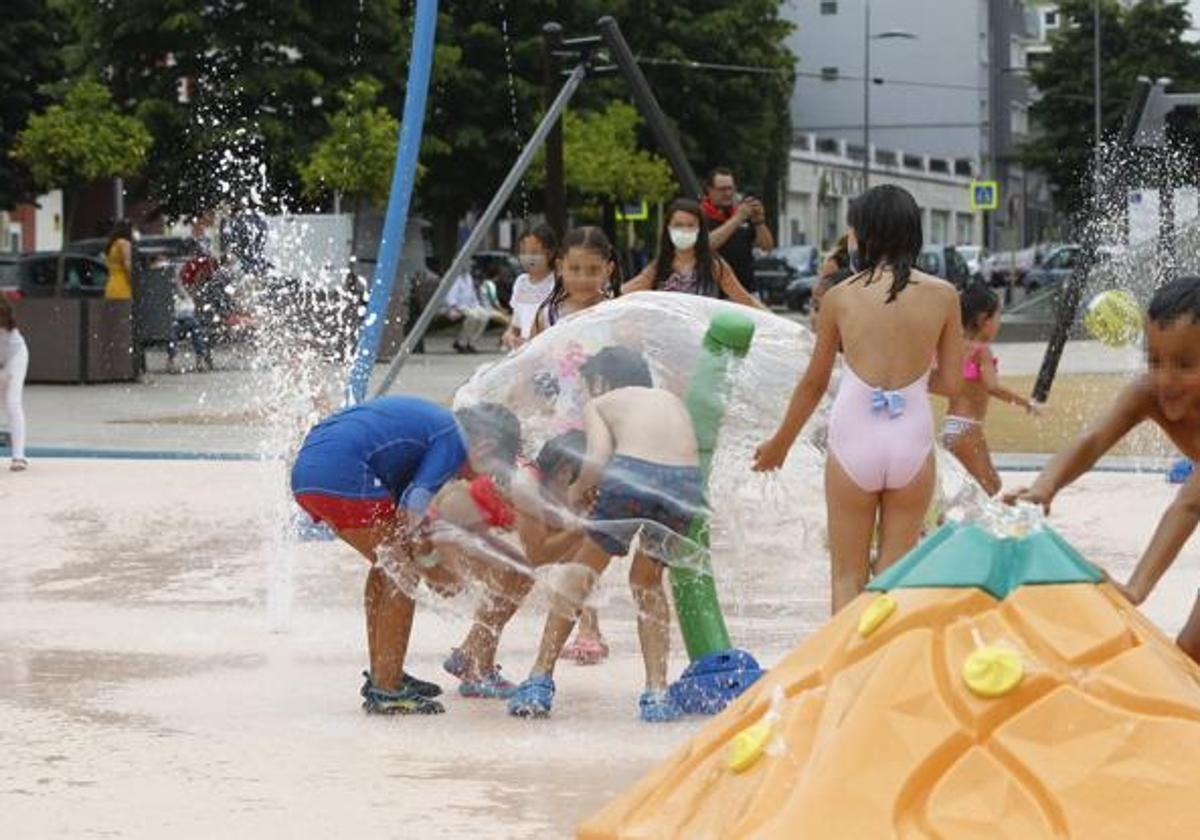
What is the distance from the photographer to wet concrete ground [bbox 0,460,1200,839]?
20.4 feet

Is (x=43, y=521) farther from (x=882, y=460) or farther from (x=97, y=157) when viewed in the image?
(x=97, y=157)

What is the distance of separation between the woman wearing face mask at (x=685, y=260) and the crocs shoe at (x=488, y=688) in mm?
1733

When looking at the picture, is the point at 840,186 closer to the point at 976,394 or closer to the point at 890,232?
the point at 976,394

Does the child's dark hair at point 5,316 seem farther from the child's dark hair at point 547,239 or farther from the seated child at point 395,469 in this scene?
the seated child at point 395,469

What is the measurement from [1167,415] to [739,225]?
684 cm

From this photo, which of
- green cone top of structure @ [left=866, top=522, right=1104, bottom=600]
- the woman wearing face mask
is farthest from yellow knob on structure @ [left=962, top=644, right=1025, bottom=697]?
the woman wearing face mask

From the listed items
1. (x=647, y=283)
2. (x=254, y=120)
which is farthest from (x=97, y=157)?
(x=647, y=283)

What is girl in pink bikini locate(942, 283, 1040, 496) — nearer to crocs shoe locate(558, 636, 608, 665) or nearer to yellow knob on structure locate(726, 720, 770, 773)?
crocs shoe locate(558, 636, 608, 665)

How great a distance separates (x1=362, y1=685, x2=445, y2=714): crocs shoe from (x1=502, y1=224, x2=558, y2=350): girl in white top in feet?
11.6

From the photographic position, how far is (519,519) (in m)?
7.19

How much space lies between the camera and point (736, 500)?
7.30 metres

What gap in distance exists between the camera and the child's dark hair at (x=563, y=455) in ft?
23.4

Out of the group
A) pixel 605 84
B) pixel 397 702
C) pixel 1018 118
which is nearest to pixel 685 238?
pixel 397 702

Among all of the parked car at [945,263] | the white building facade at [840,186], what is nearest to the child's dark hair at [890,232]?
the parked car at [945,263]
